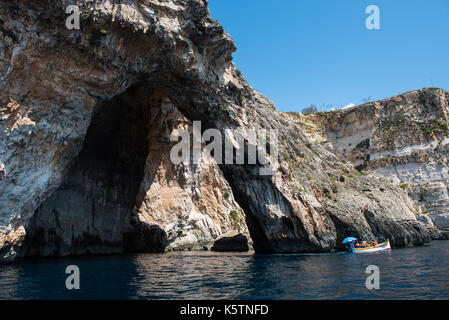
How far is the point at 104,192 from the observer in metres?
32.9

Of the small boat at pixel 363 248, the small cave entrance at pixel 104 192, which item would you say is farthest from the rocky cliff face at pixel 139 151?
the small boat at pixel 363 248

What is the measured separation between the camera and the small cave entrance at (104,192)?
92.8 ft

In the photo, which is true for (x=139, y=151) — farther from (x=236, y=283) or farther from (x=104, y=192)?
(x=236, y=283)

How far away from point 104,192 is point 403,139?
5834cm

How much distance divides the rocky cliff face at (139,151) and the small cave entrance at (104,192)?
4.4 inches

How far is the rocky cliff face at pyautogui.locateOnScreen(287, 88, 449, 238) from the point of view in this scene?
61.4 meters

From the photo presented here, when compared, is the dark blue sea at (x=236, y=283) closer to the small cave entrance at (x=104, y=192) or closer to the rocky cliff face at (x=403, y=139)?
the small cave entrance at (x=104, y=192)

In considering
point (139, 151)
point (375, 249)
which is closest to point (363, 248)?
point (375, 249)

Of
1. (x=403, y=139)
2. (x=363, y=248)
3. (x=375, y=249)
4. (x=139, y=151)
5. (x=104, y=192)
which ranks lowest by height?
(x=375, y=249)

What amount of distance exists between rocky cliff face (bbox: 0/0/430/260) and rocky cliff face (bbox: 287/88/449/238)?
2636 cm

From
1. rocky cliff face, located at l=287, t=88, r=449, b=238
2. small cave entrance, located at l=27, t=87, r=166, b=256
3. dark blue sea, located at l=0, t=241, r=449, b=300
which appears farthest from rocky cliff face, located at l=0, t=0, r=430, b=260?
rocky cliff face, located at l=287, t=88, r=449, b=238

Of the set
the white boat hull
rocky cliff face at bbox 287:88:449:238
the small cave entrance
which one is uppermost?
rocky cliff face at bbox 287:88:449:238

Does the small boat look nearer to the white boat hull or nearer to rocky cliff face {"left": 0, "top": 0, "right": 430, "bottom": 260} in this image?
the white boat hull
